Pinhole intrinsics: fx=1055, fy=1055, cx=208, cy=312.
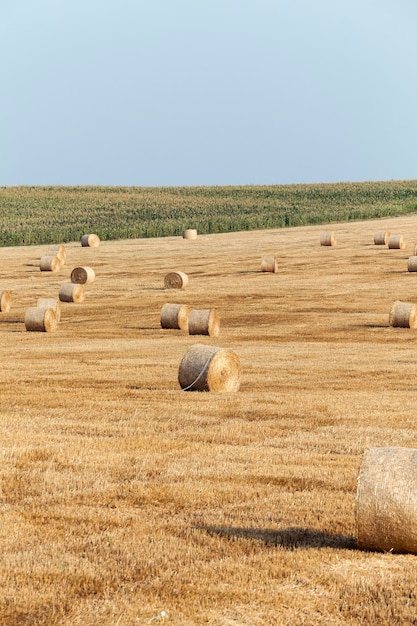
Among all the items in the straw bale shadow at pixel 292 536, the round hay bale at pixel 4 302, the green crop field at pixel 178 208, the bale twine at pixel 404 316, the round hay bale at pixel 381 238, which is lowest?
the straw bale shadow at pixel 292 536

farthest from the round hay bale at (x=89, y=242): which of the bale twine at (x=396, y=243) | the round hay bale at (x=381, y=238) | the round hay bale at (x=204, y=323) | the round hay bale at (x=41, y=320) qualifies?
the round hay bale at (x=204, y=323)

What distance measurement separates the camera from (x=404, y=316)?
102 ft

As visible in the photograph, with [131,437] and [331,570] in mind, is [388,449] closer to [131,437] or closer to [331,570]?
[331,570]

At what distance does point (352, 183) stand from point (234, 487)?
120044 mm

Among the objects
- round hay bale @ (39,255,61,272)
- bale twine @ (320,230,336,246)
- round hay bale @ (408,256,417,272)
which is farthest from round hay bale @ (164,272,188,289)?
bale twine @ (320,230,336,246)

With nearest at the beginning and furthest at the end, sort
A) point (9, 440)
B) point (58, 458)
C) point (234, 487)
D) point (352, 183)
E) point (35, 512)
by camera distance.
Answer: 1. point (35, 512)
2. point (234, 487)
3. point (58, 458)
4. point (9, 440)
5. point (352, 183)

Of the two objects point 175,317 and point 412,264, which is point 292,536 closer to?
point 175,317

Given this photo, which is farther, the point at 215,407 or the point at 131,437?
the point at 215,407

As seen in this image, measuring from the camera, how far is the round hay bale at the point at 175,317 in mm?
32500

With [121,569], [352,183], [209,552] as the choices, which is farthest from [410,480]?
[352,183]

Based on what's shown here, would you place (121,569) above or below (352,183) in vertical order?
below

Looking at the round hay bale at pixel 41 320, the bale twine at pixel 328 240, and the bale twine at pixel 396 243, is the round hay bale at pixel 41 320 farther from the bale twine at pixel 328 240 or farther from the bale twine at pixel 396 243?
the bale twine at pixel 328 240

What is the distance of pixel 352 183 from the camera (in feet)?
425

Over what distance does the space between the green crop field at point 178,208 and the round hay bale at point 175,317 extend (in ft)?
147
